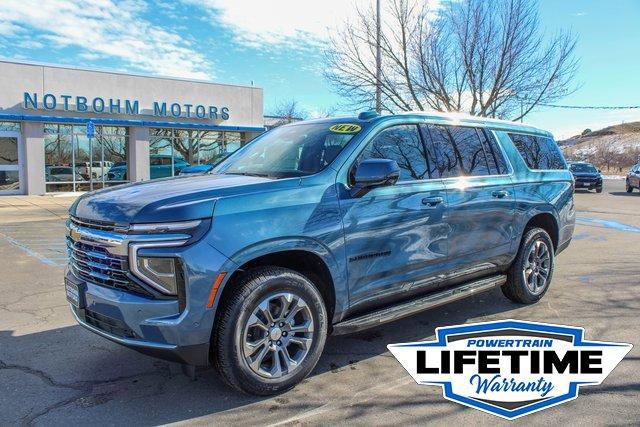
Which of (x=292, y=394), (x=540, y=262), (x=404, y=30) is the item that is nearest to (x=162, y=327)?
(x=292, y=394)

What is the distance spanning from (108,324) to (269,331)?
1.01 m

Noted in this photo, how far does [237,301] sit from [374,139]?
1.74 metres

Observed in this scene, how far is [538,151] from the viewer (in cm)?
610

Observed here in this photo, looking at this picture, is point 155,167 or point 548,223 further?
point 155,167

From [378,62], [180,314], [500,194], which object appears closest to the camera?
[180,314]

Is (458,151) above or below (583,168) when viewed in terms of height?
below

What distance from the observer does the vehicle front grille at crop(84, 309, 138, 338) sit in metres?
3.24

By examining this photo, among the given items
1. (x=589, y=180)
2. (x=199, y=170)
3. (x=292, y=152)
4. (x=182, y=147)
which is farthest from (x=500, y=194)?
(x=589, y=180)

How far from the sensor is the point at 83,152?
857 inches

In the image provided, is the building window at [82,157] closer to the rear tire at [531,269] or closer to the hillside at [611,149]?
the rear tire at [531,269]

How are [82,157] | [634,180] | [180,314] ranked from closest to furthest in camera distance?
[180,314], [82,157], [634,180]

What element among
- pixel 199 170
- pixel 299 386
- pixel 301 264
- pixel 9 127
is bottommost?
pixel 299 386

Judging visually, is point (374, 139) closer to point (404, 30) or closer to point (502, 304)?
point (502, 304)

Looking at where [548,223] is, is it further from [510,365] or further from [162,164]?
[162,164]
